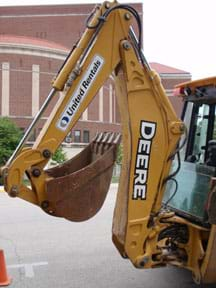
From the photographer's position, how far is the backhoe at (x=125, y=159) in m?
4.59

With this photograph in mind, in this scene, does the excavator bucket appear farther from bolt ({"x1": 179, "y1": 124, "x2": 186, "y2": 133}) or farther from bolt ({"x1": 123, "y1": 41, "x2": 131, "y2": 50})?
bolt ({"x1": 123, "y1": 41, "x2": 131, "y2": 50})

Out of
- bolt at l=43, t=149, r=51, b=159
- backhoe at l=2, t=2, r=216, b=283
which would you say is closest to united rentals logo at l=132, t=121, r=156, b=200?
backhoe at l=2, t=2, r=216, b=283

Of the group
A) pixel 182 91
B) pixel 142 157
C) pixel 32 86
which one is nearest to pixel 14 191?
pixel 142 157

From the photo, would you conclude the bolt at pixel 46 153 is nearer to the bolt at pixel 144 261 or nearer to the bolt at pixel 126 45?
the bolt at pixel 126 45

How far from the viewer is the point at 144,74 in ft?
15.7

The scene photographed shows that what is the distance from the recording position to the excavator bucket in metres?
4.62

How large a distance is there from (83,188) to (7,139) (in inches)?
1123

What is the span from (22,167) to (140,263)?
1419 mm

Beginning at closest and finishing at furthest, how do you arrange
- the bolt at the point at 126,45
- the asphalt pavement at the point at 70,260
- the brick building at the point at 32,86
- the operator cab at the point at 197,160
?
the bolt at the point at 126,45 → the operator cab at the point at 197,160 → the asphalt pavement at the point at 70,260 → the brick building at the point at 32,86

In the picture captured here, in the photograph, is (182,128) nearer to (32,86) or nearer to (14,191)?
(14,191)

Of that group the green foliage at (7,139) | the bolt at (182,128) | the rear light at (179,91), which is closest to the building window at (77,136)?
the green foliage at (7,139)

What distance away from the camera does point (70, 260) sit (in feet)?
23.4

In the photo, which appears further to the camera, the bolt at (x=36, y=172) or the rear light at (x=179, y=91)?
the rear light at (x=179, y=91)

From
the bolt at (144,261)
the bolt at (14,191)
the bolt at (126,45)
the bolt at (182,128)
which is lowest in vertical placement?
the bolt at (144,261)
